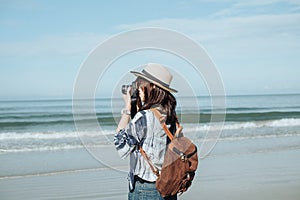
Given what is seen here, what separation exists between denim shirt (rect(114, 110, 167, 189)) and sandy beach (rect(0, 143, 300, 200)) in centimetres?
406

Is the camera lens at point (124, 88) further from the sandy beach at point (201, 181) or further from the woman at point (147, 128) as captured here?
the sandy beach at point (201, 181)

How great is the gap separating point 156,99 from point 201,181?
5206 mm

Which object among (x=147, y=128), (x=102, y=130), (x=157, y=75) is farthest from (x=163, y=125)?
(x=102, y=130)

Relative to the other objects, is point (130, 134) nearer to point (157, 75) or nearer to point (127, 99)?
point (127, 99)

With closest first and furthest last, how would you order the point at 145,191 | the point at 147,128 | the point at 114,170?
the point at 147,128
the point at 145,191
the point at 114,170

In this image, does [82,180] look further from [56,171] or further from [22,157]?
[22,157]

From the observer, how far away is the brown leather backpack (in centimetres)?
299

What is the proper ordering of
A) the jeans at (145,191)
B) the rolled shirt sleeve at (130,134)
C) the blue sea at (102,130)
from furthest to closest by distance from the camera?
1. the blue sea at (102,130)
2. the jeans at (145,191)
3. the rolled shirt sleeve at (130,134)

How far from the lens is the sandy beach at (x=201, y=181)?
23.6 ft

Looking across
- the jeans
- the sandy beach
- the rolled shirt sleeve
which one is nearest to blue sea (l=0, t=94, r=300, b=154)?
the rolled shirt sleeve

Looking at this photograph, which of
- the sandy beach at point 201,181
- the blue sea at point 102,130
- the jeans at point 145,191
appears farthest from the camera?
the sandy beach at point 201,181

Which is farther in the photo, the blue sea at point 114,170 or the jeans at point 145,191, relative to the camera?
the blue sea at point 114,170

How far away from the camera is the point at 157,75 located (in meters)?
3.01

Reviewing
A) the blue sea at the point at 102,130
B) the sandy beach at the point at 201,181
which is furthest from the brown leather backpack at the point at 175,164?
the sandy beach at the point at 201,181
